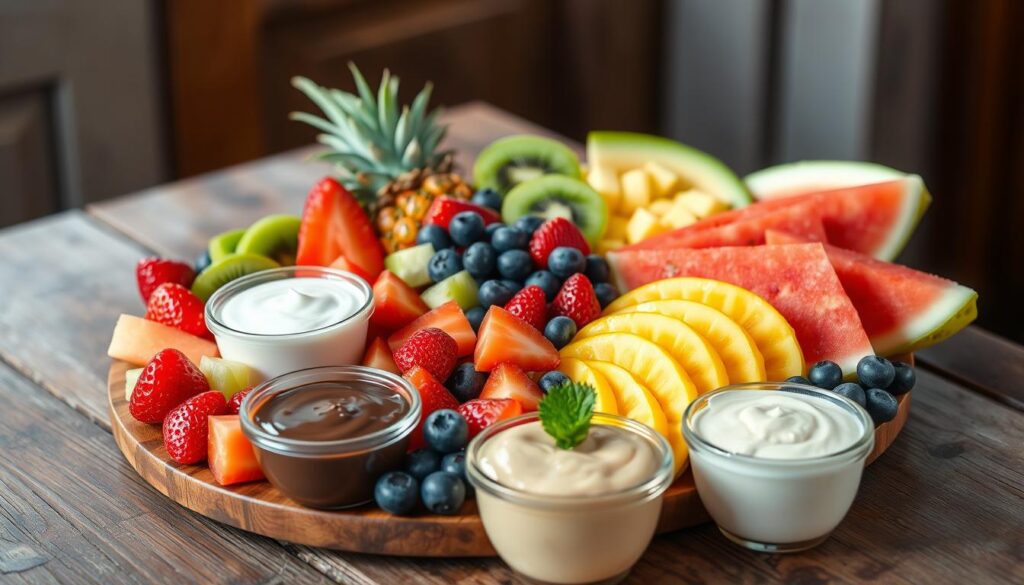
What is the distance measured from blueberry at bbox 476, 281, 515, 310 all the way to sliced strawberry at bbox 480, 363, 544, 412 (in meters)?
0.27

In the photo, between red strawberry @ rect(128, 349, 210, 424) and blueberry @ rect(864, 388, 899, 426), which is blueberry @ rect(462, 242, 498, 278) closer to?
red strawberry @ rect(128, 349, 210, 424)

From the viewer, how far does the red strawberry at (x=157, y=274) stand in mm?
2166

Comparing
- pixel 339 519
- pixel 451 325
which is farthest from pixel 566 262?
pixel 339 519

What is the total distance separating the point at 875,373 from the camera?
5.79ft

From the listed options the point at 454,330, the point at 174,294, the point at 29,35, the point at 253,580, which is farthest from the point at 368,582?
the point at 29,35

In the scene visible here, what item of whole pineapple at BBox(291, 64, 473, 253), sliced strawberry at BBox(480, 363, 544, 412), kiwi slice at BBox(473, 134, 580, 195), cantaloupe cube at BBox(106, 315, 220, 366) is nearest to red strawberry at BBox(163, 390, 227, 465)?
cantaloupe cube at BBox(106, 315, 220, 366)

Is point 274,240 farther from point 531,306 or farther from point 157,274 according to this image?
point 531,306

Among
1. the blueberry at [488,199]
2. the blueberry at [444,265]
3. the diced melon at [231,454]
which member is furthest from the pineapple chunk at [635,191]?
the diced melon at [231,454]

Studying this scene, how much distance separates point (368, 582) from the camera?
1.52m

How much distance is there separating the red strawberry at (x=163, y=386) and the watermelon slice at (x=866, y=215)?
34.3 inches

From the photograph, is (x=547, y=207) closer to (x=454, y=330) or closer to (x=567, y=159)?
(x=567, y=159)

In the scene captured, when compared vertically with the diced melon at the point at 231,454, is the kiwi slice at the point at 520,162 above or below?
above

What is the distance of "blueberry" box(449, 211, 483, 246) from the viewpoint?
213 centimetres

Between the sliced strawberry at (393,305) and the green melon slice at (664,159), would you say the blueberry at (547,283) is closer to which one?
Answer: the sliced strawberry at (393,305)
